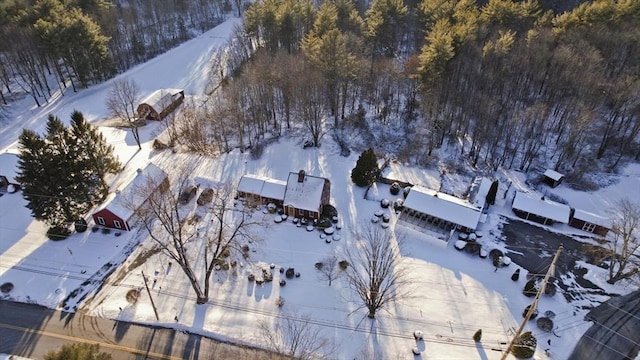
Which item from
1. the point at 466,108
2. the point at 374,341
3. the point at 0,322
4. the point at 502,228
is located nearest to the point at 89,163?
the point at 0,322

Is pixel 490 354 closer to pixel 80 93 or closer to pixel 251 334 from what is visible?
pixel 251 334

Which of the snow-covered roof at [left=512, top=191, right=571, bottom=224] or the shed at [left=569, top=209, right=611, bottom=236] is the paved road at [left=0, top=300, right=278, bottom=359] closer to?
the snow-covered roof at [left=512, top=191, right=571, bottom=224]

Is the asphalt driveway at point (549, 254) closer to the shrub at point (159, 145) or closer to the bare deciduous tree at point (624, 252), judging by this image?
the bare deciduous tree at point (624, 252)

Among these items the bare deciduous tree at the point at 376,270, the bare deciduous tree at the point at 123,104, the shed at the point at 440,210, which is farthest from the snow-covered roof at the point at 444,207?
the bare deciduous tree at the point at 123,104

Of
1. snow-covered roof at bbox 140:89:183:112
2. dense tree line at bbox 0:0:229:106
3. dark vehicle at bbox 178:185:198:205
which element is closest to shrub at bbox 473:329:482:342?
dark vehicle at bbox 178:185:198:205

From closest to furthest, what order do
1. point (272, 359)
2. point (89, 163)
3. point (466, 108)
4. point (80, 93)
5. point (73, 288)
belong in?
point (272, 359)
point (73, 288)
point (89, 163)
point (466, 108)
point (80, 93)

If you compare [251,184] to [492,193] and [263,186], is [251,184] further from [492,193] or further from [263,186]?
[492,193]
